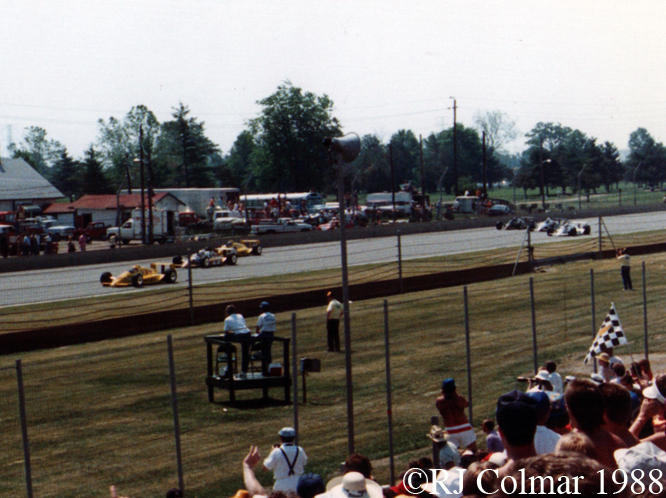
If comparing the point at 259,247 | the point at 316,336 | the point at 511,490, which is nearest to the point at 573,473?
the point at 511,490

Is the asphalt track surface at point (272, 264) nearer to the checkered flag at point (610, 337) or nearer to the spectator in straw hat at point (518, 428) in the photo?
the checkered flag at point (610, 337)

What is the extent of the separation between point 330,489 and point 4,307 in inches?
941

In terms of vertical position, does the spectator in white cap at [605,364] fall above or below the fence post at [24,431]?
below

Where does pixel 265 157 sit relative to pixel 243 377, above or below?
above

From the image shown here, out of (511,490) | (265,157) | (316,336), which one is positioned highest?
(265,157)

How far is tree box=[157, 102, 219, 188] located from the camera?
12675cm

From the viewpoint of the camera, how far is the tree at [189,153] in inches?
4990

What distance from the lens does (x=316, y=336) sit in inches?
810

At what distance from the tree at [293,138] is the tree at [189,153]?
1362cm

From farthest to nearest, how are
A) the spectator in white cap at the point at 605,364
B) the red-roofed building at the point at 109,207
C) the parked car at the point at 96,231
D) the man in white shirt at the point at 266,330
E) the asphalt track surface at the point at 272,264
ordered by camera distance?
the red-roofed building at the point at 109,207 → the parked car at the point at 96,231 → the asphalt track surface at the point at 272,264 → the man in white shirt at the point at 266,330 → the spectator in white cap at the point at 605,364

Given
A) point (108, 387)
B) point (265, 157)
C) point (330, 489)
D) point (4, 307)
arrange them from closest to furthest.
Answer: point (330, 489) → point (108, 387) → point (4, 307) → point (265, 157)

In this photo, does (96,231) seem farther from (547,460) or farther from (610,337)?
(547,460)

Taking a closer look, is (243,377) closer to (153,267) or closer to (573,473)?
(573,473)

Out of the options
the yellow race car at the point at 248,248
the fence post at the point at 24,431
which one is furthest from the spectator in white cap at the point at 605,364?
the yellow race car at the point at 248,248
